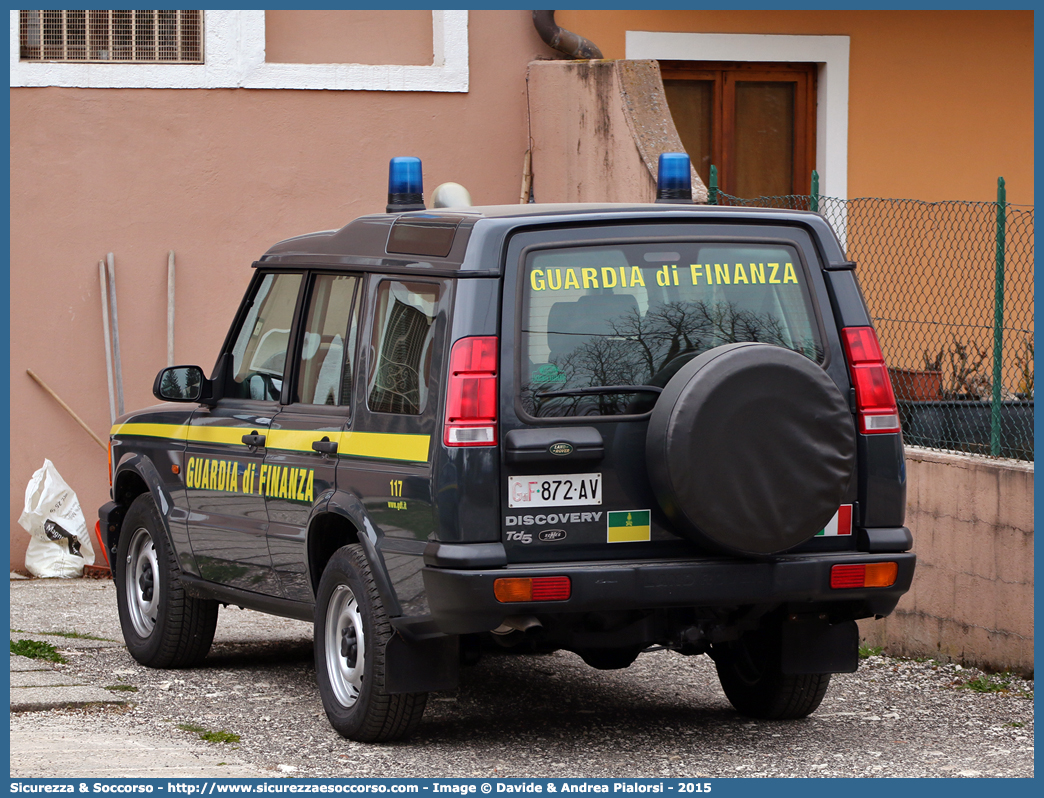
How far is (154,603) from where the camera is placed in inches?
294

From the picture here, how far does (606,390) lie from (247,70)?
22.7ft

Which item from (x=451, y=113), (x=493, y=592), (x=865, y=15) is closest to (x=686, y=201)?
(x=493, y=592)

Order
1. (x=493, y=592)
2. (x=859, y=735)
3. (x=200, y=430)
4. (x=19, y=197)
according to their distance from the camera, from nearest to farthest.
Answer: (x=493, y=592) → (x=859, y=735) → (x=200, y=430) → (x=19, y=197)

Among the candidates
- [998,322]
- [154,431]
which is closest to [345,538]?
[154,431]

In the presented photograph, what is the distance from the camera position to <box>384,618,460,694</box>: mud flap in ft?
17.8

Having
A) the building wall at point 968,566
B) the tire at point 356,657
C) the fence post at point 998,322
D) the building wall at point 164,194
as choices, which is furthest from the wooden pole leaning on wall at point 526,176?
the tire at point 356,657

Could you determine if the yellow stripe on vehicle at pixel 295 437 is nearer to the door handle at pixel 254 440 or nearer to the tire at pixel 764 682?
the door handle at pixel 254 440

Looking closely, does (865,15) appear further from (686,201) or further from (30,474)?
(30,474)

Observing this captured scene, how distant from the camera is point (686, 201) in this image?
641cm

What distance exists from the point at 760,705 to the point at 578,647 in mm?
1152

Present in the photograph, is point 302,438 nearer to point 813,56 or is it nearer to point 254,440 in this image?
point 254,440

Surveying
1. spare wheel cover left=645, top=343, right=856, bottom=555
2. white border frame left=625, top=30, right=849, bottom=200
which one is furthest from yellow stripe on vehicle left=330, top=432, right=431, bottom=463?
white border frame left=625, top=30, right=849, bottom=200

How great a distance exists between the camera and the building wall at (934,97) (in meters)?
12.2

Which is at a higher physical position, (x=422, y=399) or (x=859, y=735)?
(x=422, y=399)
